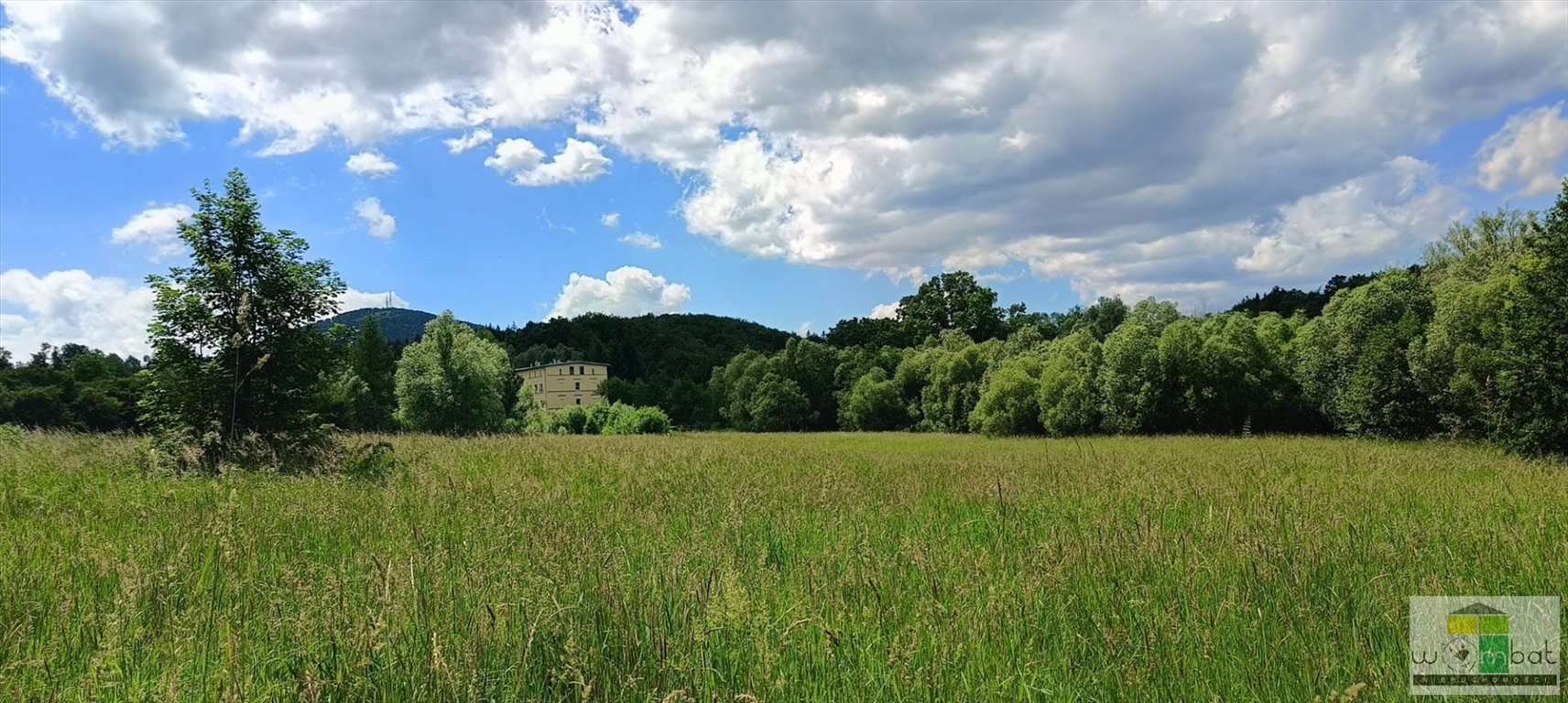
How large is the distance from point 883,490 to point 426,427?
38.0 metres

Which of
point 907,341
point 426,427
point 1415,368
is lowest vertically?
point 426,427

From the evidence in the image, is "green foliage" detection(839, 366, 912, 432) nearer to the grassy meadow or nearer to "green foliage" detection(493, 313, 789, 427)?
"green foliage" detection(493, 313, 789, 427)

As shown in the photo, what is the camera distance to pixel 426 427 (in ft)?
131

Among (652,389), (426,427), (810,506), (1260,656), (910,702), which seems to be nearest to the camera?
(910,702)

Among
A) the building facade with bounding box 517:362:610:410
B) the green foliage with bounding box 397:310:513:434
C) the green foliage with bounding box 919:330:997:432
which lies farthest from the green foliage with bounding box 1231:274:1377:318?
the building facade with bounding box 517:362:610:410

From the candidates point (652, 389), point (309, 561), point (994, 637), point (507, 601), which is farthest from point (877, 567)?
point (652, 389)

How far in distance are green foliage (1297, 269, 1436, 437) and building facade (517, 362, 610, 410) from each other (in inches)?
3899

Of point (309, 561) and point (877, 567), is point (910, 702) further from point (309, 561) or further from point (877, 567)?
point (309, 561)

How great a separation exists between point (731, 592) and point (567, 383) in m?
118

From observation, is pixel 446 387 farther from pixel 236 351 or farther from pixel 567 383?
pixel 567 383

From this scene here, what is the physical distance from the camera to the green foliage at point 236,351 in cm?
1041

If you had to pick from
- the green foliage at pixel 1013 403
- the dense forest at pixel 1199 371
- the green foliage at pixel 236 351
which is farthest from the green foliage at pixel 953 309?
the green foliage at pixel 236 351

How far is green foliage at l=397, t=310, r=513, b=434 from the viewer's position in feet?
131

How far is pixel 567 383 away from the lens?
116 metres
